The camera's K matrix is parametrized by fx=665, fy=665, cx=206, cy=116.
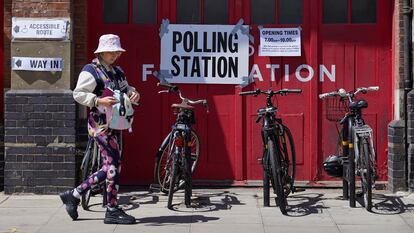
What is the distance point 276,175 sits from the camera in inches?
284

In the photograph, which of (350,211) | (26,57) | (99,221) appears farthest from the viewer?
(26,57)

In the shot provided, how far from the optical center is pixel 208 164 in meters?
8.96

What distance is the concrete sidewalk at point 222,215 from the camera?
6.75 meters

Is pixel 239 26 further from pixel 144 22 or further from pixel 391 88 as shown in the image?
pixel 391 88

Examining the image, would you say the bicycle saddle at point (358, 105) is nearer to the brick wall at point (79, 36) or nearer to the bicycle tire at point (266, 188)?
the bicycle tire at point (266, 188)

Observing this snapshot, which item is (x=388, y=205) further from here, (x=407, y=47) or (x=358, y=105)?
(x=407, y=47)

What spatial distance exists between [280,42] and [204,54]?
3.36 ft

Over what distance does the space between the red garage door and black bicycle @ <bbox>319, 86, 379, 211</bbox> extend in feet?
2.51

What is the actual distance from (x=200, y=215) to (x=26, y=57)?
2985 mm

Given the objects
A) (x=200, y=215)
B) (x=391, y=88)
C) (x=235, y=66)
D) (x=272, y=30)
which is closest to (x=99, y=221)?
(x=200, y=215)

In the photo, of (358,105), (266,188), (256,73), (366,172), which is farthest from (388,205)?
(256,73)

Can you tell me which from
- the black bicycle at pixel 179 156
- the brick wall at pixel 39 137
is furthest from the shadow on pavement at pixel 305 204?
the brick wall at pixel 39 137

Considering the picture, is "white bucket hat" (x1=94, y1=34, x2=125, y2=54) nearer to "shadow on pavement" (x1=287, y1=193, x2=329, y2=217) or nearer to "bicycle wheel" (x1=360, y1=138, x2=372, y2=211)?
"shadow on pavement" (x1=287, y1=193, x2=329, y2=217)

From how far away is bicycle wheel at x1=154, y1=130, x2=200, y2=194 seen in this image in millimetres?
7711
